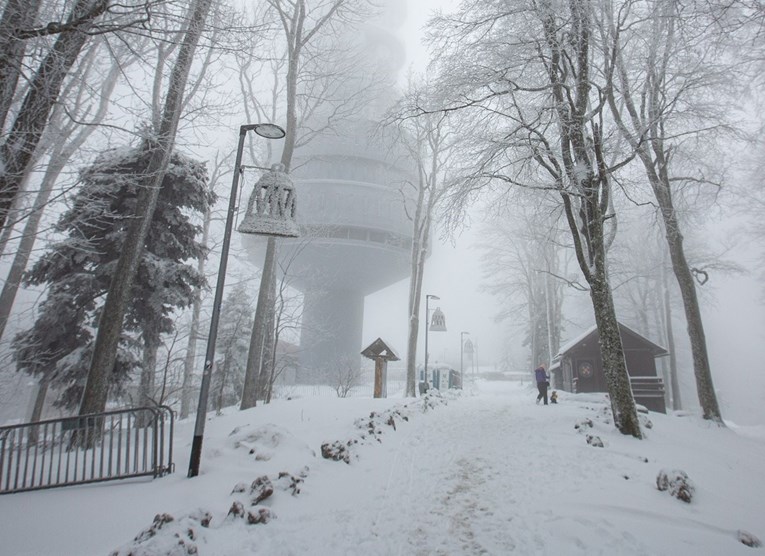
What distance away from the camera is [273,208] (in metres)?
4.77

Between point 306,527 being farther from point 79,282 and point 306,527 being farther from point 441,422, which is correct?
point 79,282

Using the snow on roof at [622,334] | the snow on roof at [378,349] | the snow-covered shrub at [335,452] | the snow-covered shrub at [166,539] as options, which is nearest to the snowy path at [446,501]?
the snow-covered shrub at [335,452]

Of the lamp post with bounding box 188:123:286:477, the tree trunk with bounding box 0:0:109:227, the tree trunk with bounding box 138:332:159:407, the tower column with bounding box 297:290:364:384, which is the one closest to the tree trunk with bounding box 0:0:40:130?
the tree trunk with bounding box 0:0:109:227

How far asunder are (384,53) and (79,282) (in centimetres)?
4261

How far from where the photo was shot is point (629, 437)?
7203 mm

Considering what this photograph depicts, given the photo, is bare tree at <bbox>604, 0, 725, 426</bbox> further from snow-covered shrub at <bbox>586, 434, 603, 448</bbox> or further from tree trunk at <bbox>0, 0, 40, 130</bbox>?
tree trunk at <bbox>0, 0, 40, 130</bbox>

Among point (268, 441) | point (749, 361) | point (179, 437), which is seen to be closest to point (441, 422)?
point (268, 441)

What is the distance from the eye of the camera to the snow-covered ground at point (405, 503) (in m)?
3.24

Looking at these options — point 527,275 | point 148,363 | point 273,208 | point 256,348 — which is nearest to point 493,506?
point 273,208

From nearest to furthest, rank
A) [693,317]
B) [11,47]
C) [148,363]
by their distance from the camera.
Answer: [11,47], [148,363], [693,317]

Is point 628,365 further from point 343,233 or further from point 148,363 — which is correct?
point 343,233

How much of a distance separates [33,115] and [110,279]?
5355 mm

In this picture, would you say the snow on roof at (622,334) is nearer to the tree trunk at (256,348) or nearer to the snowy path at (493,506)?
the snowy path at (493,506)

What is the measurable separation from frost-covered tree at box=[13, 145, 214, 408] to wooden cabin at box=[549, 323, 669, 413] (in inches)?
619
